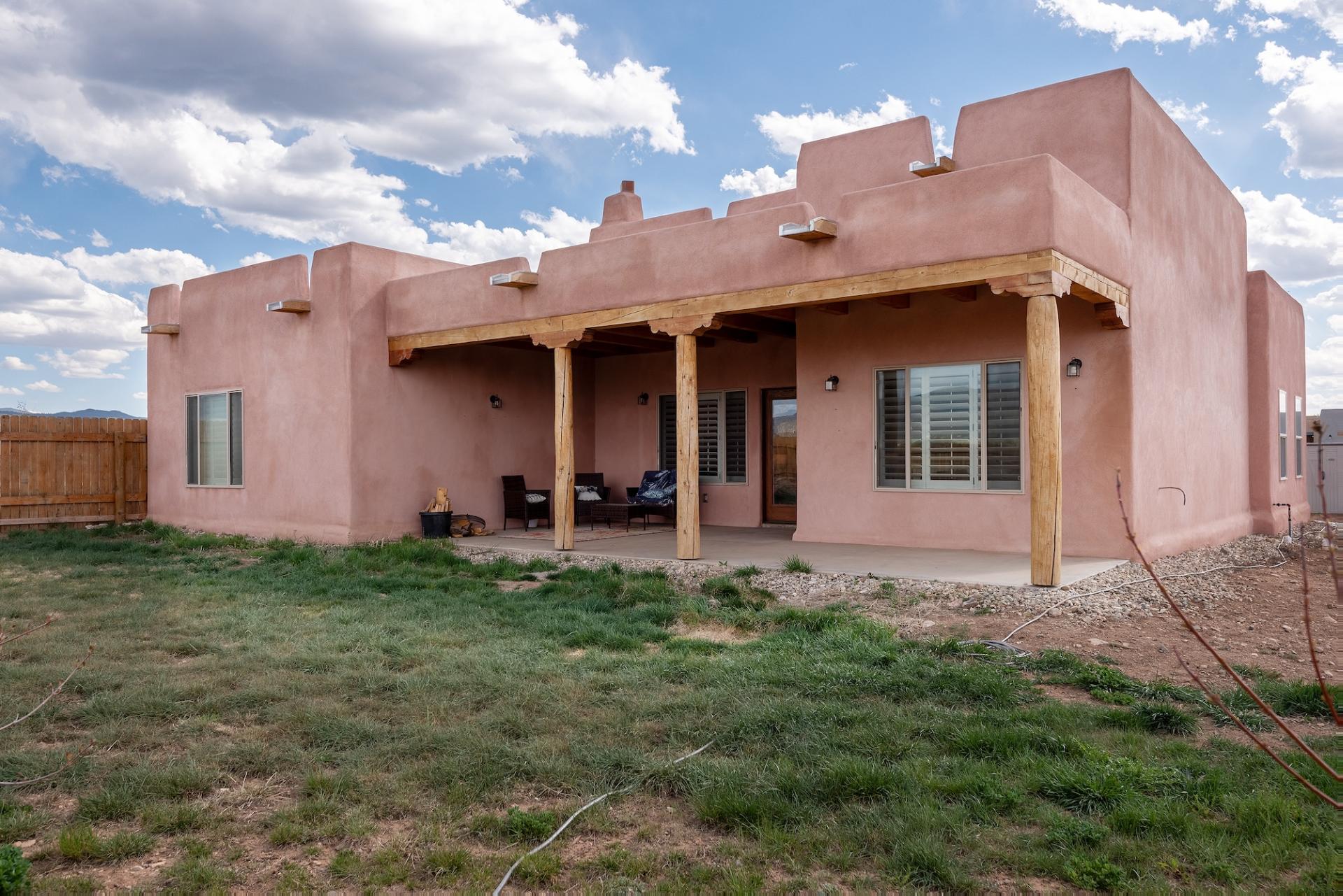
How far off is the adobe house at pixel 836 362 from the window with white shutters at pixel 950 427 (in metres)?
0.03

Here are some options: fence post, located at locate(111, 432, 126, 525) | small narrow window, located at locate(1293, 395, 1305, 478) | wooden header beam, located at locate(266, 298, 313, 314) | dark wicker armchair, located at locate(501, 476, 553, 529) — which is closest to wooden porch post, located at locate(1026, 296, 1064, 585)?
dark wicker armchair, located at locate(501, 476, 553, 529)

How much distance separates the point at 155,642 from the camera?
6.17 metres

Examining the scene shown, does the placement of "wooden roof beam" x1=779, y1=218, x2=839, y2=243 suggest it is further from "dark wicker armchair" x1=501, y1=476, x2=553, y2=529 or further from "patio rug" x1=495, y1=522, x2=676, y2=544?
"dark wicker armchair" x1=501, y1=476, x2=553, y2=529

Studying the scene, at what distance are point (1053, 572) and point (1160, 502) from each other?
3.21 meters

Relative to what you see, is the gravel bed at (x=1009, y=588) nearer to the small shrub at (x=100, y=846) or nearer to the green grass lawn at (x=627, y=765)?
the green grass lawn at (x=627, y=765)

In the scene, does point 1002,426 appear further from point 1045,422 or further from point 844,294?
point 844,294

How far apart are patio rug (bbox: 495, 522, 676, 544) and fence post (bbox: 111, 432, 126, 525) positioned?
Answer: 6.70 m

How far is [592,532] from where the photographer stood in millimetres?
12719

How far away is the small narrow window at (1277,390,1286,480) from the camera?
13.6m

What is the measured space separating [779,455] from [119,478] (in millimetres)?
10751

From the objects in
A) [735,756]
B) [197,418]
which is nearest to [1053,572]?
[735,756]

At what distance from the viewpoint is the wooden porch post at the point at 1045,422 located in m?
7.21

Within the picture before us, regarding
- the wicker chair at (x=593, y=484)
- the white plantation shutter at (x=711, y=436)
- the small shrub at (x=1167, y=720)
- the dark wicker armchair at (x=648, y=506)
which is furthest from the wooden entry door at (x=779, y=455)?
the small shrub at (x=1167, y=720)

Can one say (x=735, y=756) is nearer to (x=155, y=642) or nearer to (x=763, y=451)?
(x=155, y=642)
